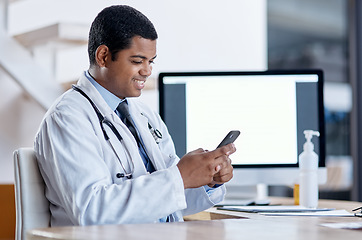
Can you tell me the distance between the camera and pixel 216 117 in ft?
6.89

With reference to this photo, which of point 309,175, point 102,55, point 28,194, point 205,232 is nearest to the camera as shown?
point 205,232

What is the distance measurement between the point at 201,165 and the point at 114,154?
23 cm

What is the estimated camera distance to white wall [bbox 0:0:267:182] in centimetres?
248

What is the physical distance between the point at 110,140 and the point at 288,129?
82 centimetres

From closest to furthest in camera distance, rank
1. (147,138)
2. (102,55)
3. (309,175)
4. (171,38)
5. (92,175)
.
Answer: (92,175) < (102,55) < (147,138) < (309,175) < (171,38)

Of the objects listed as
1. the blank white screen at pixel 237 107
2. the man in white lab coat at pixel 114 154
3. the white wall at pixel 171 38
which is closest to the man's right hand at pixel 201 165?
the man in white lab coat at pixel 114 154

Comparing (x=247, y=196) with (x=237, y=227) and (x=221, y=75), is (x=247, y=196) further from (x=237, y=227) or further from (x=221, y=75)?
(x=237, y=227)

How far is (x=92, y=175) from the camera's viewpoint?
136cm

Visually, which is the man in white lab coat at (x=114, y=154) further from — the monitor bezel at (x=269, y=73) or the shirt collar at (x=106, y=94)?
the monitor bezel at (x=269, y=73)

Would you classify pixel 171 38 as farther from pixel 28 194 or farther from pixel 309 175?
pixel 28 194

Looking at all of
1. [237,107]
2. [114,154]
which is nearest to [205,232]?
[114,154]

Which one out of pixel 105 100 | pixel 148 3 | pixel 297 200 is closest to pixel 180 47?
pixel 148 3

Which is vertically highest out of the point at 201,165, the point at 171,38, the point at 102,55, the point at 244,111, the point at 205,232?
the point at 171,38

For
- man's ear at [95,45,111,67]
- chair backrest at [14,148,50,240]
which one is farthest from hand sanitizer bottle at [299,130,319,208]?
chair backrest at [14,148,50,240]
